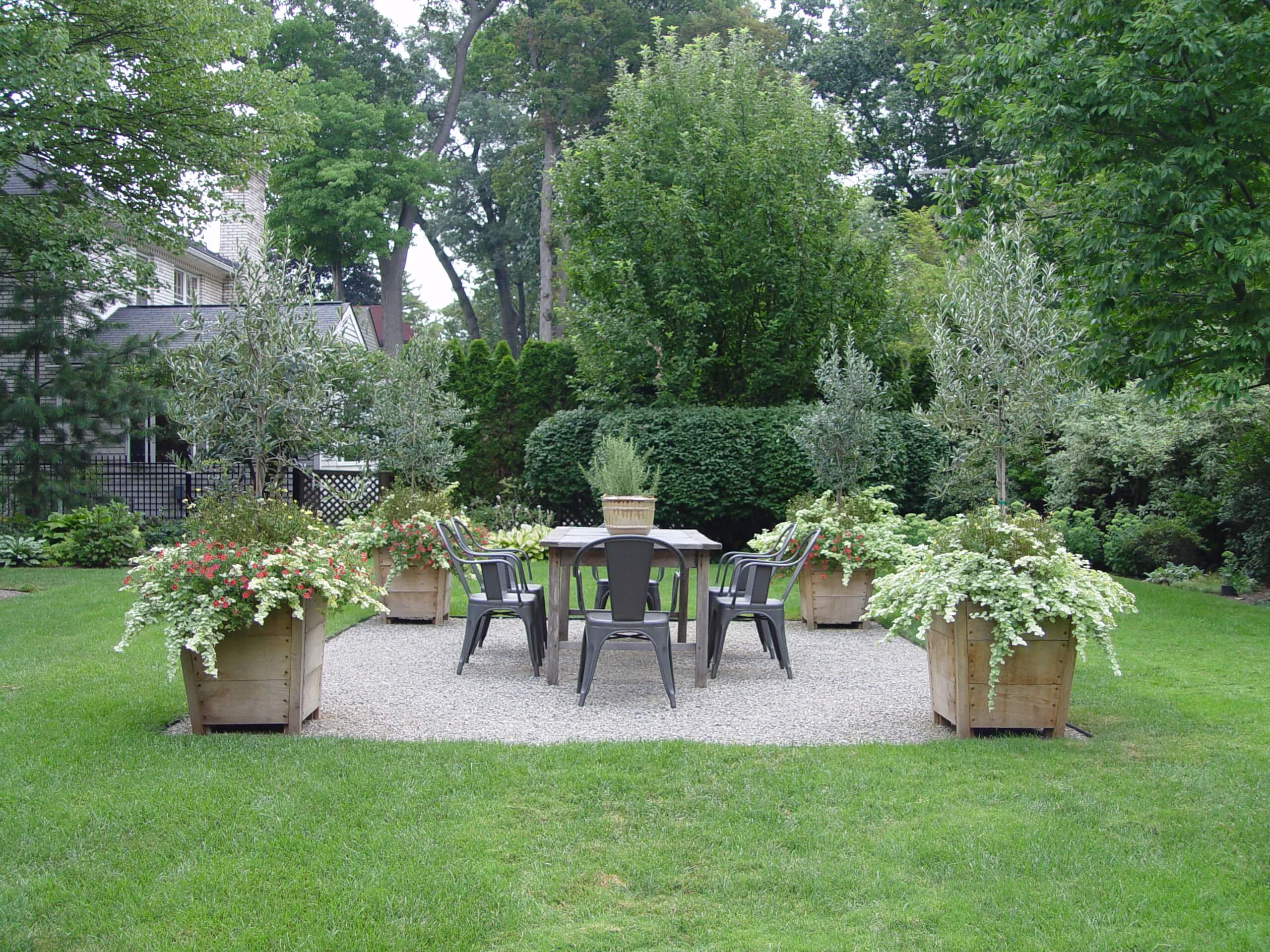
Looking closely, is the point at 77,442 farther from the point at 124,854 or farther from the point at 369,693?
the point at 124,854

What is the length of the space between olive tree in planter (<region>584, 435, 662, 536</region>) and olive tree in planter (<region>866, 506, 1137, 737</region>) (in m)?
2.43

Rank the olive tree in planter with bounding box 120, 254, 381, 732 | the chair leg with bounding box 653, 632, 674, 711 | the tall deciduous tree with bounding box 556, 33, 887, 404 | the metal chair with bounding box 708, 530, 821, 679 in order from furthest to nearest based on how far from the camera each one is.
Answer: the tall deciduous tree with bounding box 556, 33, 887, 404 < the metal chair with bounding box 708, 530, 821, 679 < the chair leg with bounding box 653, 632, 674, 711 < the olive tree in planter with bounding box 120, 254, 381, 732

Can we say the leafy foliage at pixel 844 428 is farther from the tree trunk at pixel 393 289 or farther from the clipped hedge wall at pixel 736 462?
the tree trunk at pixel 393 289

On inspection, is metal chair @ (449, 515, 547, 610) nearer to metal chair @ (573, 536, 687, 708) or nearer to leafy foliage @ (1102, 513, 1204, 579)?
metal chair @ (573, 536, 687, 708)

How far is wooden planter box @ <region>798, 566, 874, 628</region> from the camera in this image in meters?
8.95

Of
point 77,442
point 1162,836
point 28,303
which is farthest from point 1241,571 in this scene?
point 28,303

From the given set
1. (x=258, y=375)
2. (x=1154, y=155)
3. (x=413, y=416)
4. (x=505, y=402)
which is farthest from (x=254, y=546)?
(x=505, y=402)

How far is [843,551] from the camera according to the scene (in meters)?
8.69

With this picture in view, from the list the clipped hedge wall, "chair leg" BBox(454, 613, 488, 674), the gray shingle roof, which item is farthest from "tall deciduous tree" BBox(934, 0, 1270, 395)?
the gray shingle roof

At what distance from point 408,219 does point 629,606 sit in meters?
24.6

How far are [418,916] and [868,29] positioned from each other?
26.9 meters

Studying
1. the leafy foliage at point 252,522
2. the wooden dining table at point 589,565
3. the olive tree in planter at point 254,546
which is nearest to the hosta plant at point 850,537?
the wooden dining table at point 589,565

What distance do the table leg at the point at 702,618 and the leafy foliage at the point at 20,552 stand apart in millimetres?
10507

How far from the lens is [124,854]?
3.36 meters
